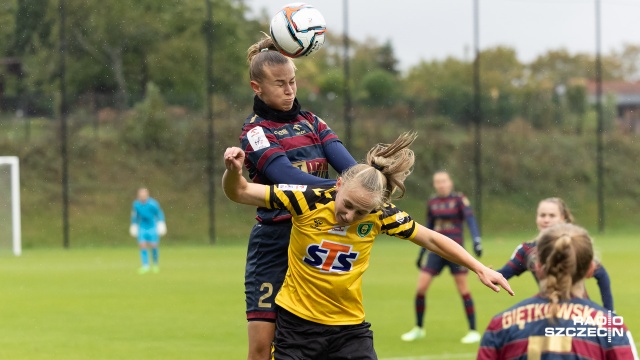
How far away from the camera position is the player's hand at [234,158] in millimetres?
4598

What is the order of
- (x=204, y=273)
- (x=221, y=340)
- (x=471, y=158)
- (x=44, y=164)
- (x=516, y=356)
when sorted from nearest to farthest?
(x=516, y=356), (x=221, y=340), (x=204, y=273), (x=44, y=164), (x=471, y=158)

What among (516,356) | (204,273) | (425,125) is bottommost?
(204,273)

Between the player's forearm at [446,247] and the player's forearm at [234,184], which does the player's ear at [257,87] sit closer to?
the player's forearm at [234,184]

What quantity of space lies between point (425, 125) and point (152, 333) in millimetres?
18466

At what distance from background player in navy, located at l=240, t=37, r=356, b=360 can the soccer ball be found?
0.55 ft

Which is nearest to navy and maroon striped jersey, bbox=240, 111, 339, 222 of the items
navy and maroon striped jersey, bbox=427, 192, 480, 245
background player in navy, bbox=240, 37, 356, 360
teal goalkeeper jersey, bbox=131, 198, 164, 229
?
background player in navy, bbox=240, 37, 356, 360

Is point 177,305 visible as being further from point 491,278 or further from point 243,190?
point 491,278

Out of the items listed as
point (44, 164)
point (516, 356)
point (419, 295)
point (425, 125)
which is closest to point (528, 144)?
point (425, 125)

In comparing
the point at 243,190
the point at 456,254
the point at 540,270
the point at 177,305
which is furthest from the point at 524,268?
the point at 177,305

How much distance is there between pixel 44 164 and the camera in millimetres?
25875

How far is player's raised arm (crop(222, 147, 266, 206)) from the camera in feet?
15.1

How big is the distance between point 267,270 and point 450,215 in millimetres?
6313

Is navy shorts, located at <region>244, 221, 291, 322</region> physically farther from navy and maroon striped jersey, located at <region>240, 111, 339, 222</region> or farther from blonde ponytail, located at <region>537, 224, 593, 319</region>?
blonde ponytail, located at <region>537, 224, 593, 319</region>

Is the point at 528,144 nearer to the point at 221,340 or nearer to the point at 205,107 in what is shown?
the point at 205,107
